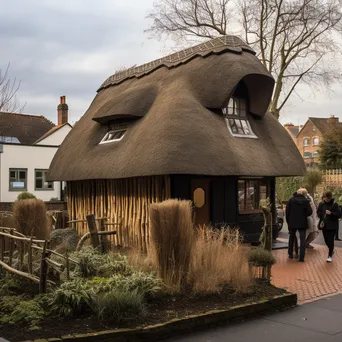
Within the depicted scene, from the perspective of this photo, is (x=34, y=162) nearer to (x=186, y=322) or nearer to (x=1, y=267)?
(x=1, y=267)

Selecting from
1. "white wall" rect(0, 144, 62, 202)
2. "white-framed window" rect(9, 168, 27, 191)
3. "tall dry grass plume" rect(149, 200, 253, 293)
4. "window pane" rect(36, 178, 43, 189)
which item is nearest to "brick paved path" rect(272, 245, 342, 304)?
"tall dry grass plume" rect(149, 200, 253, 293)

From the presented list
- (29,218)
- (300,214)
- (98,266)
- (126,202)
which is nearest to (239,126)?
(300,214)

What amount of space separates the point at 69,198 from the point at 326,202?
29.5 feet

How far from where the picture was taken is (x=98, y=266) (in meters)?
8.40

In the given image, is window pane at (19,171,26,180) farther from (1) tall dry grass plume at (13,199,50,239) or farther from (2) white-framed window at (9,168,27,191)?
(1) tall dry grass plume at (13,199,50,239)

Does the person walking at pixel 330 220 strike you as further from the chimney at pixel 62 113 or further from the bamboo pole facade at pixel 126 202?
the chimney at pixel 62 113

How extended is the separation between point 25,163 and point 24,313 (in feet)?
86.0

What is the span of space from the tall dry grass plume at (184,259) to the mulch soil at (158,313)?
0.19 meters

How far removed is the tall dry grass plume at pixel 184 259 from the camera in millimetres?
7676

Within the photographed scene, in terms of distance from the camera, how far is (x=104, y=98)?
18.2m

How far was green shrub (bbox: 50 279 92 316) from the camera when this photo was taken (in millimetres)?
6348

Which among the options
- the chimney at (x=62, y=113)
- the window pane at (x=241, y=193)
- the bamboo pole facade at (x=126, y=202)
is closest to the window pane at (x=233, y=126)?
the window pane at (x=241, y=193)

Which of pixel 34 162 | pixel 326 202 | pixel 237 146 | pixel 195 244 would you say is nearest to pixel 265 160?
pixel 237 146

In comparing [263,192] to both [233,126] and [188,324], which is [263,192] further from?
[188,324]
